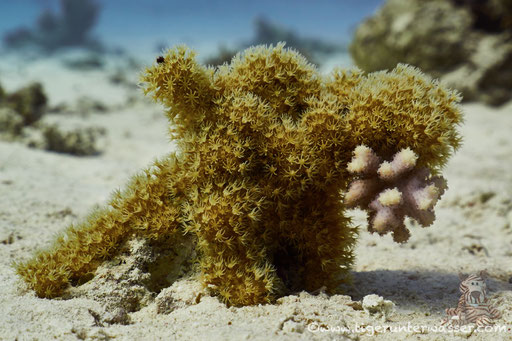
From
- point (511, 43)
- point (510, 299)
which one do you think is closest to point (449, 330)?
point (510, 299)

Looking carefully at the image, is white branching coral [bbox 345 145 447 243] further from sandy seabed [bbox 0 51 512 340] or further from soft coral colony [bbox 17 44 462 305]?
sandy seabed [bbox 0 51 512 340]

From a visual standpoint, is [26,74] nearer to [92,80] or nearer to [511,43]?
[92,80]

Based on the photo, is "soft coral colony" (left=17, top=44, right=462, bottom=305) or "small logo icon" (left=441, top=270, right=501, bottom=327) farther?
"soft coral colony" (left=17, top=44, right=462, bottom=305)

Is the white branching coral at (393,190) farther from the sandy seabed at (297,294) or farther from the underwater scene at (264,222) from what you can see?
the sandy seabed at (297,294)

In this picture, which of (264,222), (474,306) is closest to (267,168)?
(264,222)

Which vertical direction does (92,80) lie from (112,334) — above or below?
above

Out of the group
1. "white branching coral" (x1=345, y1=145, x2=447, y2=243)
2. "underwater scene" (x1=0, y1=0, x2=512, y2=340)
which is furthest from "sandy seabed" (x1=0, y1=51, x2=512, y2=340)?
"white branching coral" (x1=345, y1=145, x2=447, y2=243)

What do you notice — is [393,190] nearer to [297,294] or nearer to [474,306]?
[474,306]
